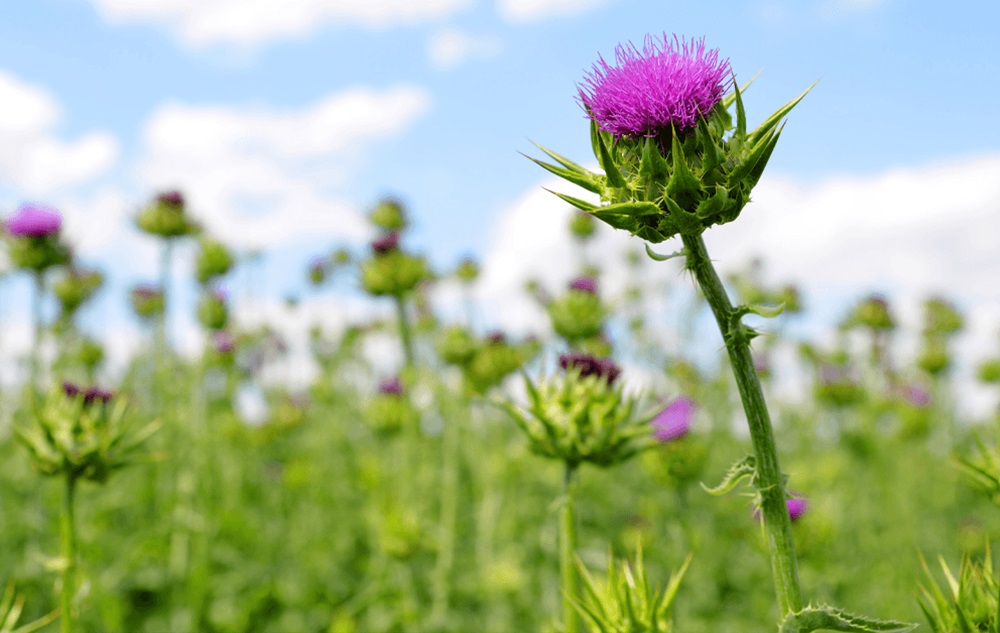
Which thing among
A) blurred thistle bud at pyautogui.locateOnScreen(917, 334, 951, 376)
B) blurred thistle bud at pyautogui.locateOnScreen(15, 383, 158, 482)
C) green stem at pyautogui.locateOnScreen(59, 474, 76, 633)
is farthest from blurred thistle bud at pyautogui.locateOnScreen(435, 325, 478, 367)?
blurred thistle bud at pyautogui.locateOnScreen(917, 334, 951, 376)

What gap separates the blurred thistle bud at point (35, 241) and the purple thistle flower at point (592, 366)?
436cm

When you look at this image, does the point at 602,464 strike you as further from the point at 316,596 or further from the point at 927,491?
the point at 927,491

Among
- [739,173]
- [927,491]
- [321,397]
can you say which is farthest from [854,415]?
[739,173]

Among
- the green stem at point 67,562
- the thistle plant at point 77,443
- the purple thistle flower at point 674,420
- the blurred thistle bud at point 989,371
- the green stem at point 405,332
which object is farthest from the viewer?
the blurred thistle bud at point 989,371

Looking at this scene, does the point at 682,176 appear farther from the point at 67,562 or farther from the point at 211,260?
the point at 211,260

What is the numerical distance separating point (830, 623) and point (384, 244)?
5.26 meters

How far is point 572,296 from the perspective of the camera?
19.7 ft

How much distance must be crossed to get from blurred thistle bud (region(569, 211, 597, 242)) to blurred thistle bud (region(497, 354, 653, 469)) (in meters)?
5.77

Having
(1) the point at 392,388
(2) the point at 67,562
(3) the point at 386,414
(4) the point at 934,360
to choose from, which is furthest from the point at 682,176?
(4) the point at 934,360

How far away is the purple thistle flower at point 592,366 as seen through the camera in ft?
11.7

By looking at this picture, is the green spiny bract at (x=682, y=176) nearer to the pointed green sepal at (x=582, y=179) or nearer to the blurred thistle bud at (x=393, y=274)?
the pointed green sepal at (x=582, y=179)

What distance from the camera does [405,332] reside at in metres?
6.15

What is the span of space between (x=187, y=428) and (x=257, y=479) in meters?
2.80

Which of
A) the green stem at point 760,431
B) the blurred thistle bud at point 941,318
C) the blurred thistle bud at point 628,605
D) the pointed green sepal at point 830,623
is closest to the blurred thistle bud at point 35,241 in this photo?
the blurred thistle bud at point 628,605
